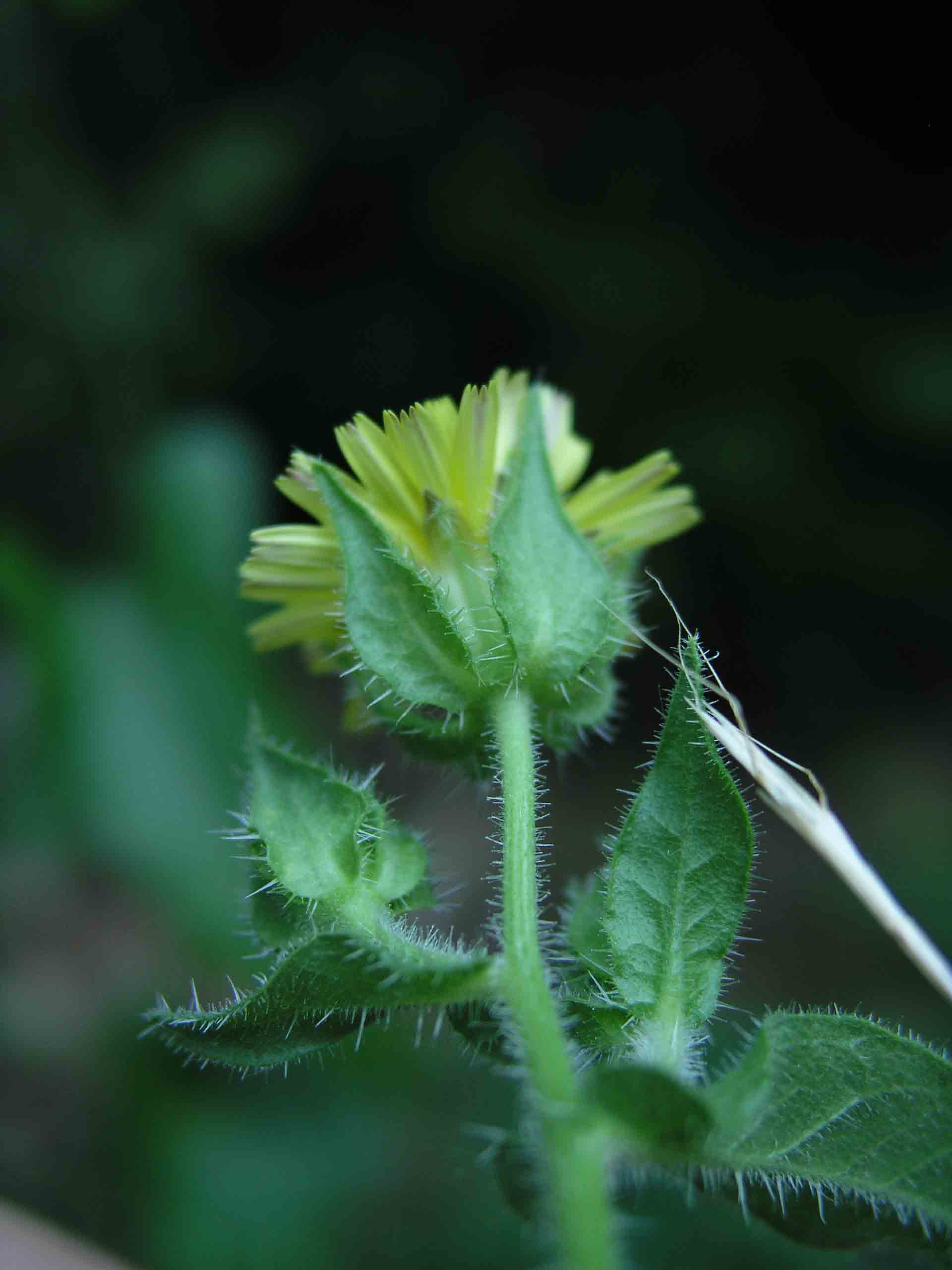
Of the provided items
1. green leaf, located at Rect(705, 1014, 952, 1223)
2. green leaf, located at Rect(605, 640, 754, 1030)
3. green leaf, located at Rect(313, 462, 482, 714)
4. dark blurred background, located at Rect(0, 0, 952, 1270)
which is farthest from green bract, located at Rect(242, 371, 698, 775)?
dark blurred background, located at Rect(0, 0, 952, 1270)

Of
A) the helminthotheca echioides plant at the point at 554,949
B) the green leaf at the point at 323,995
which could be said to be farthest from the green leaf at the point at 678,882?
the green leaf at the point at 323,995

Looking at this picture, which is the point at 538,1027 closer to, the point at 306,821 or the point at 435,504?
the point at 306,821

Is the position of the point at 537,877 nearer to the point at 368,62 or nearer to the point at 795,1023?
the point at 795,1023

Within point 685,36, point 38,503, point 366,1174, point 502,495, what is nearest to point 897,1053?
point 502,495

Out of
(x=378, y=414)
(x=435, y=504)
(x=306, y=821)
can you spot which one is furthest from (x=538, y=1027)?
(x=378, y=414)

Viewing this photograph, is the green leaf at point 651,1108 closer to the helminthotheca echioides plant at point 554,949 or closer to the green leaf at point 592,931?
the helminthotheca echioides plant at point 554,949

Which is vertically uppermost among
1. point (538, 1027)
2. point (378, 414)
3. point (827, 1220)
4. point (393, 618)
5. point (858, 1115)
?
point (378, 414)
